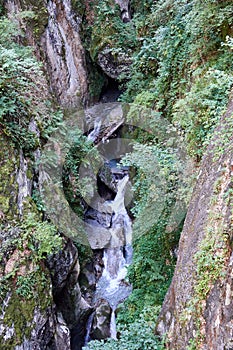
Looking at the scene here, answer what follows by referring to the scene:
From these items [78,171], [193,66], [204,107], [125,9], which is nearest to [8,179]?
[78,171]

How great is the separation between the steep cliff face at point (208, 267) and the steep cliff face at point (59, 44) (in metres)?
8.25

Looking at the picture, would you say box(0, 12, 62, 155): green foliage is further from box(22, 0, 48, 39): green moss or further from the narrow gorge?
box(22, 0, 48, 39): green moss

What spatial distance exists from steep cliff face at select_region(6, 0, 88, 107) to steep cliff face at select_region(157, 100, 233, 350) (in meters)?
8.25

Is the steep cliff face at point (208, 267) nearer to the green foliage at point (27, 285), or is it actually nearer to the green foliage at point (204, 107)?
the green foliage at point (204, 107)

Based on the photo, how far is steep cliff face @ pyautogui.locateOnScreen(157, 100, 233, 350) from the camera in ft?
8.44

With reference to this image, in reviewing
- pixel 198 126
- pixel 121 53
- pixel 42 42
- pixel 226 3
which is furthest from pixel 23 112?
pixel 121 53

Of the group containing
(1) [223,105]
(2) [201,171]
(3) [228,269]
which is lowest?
(3) [228,269]

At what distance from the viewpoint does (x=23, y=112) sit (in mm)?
6285

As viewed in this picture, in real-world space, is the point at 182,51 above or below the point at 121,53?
below

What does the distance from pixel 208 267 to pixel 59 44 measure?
10596mm

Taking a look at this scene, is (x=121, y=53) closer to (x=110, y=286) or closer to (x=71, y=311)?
(x=110, y=286)

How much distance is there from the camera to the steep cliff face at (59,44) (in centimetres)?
998

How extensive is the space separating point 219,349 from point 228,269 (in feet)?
2.15

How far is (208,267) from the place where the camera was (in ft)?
9.30
